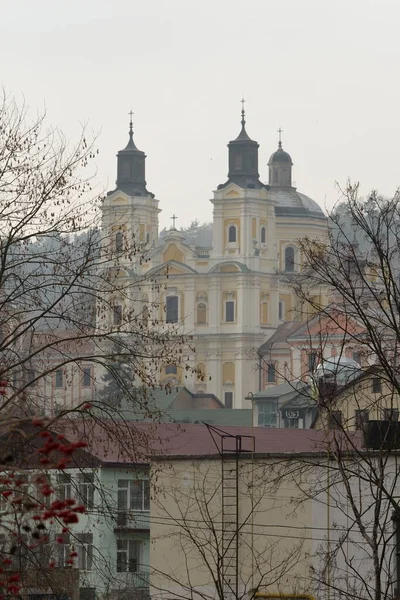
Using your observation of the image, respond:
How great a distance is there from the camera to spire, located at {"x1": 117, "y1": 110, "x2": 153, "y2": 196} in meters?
120

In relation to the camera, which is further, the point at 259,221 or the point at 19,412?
the point at 259,221

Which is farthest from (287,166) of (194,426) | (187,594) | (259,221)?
(187,594)

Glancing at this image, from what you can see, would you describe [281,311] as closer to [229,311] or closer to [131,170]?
[229,311]

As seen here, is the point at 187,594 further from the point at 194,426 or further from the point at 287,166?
the point at 287,166

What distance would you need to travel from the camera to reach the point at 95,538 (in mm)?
32250

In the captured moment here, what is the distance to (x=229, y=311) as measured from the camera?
114 metres

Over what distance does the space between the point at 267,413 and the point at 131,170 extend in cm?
3728

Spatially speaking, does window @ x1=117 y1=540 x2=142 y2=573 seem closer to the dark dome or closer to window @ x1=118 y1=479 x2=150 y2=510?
window @ x1=118 y1=479 x2=150 y2=510

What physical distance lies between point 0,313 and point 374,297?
13.6ft

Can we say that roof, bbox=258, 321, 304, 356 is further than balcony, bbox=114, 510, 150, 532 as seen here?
Yes

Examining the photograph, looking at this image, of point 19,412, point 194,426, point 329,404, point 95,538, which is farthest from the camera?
point 194,426

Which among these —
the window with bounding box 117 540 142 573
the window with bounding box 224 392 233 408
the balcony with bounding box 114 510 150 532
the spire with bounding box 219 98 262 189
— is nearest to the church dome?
the spire with bounding box 219 98 262 189

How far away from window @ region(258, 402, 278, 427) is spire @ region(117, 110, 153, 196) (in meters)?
32.8

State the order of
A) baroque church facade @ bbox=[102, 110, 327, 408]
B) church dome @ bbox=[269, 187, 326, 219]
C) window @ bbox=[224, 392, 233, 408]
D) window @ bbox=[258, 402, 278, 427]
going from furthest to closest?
1. church dome @ bbox=[269, 187, 326, 219]
2. baroque church facade @ bbox=[102, 110, 327, 408]
3. window @ bbox=[224, 392, 233, 408]
4. window @ bbox=[258, 402, 278, 427]
